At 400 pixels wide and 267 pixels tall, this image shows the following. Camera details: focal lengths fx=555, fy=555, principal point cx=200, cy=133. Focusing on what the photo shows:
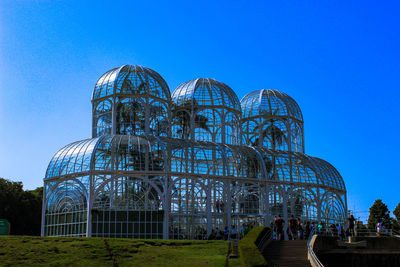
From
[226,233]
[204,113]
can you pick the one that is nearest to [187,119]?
[204,113]

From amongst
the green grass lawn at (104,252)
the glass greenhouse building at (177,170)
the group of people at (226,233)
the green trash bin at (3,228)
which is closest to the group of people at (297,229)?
the group of people at (226,233)

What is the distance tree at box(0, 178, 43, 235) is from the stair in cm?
3971

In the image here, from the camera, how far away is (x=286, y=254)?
2905 cm

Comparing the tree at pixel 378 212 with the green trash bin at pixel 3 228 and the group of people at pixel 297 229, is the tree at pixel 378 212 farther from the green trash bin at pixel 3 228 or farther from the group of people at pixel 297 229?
the green trash bin at pixel 3 228

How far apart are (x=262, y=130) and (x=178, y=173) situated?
18.0 metres

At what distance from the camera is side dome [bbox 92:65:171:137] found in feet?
154

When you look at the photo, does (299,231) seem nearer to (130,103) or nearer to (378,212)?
(130,103)

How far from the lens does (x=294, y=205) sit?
47375 mm

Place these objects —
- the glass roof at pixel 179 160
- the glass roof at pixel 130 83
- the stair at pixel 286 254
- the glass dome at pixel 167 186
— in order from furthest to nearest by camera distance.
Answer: the glass roof at pixel 130 83, the glass roof at pixel 179 160, the glass dome at pixel 167 186, the stair at pixel 286 254

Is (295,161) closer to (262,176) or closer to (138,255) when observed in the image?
(262,176)

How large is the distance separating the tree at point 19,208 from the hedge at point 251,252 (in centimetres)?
4113

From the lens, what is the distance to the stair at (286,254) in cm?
2595

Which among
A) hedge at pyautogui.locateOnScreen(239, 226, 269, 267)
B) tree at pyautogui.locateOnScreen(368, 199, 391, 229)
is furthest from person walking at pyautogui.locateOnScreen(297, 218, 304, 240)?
tree at pyautogui.locateOnScreen(368, 199, 391, 229)

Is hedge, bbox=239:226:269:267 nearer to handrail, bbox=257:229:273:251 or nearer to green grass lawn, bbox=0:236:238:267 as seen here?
handrail, bbox=257:229:273:251
